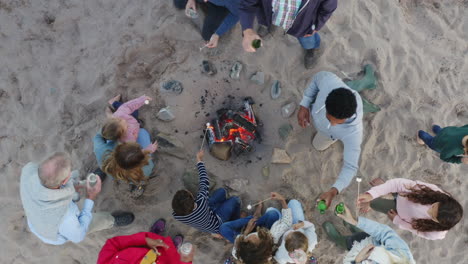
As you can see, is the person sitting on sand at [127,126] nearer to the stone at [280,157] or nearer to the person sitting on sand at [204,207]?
the person sitting on sand at [204,207]

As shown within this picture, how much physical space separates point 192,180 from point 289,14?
8.32 ft

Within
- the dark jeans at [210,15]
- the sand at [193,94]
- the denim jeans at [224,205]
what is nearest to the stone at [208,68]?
the sand at [193,94]

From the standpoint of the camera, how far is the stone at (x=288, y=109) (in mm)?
4387

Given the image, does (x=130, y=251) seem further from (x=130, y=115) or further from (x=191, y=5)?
(x=191, y=5)

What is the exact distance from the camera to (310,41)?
4.25 m

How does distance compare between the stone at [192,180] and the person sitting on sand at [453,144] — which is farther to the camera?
the stone at [192,180]

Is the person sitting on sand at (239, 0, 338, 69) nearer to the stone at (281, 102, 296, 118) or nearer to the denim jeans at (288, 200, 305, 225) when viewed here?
the stone at (281, 102, 296, 118)

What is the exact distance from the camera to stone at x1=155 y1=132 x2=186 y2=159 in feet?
14.3

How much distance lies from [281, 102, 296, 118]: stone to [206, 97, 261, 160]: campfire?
427mm

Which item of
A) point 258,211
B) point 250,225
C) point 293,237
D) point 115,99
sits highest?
point 115,99

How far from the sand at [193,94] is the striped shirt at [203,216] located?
1.90 ft

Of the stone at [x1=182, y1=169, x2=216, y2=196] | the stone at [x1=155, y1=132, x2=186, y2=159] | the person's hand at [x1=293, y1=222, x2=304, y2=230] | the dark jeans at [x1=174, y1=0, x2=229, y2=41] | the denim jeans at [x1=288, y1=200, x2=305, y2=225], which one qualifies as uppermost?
the dark jeans at [x1=174, y1=0, x2=229, y2=41]

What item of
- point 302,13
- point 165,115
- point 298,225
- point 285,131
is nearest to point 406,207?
point 298,225

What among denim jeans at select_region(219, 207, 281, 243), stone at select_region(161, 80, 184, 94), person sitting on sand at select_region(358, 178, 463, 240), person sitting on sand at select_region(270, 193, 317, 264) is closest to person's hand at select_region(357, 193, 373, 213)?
person sitting on sand at select_region(358, 178, 463, 240)
